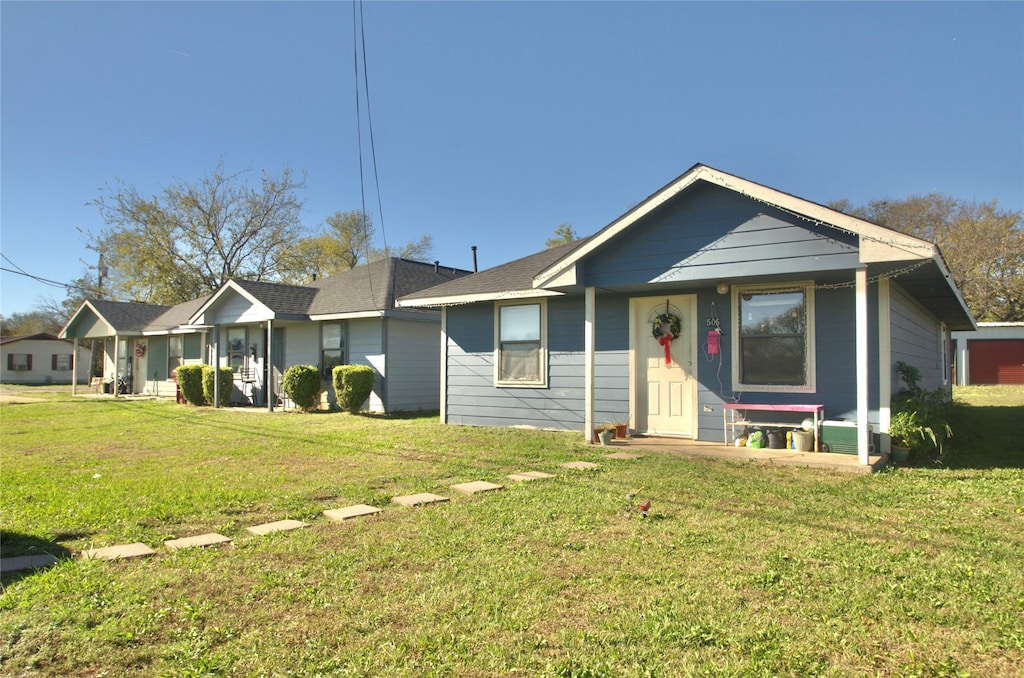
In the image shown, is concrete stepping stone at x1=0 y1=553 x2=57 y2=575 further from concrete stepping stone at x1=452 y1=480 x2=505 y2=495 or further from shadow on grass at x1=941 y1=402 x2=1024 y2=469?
shadow on grass at x1=941 y1=402 x2=1024 y2=469

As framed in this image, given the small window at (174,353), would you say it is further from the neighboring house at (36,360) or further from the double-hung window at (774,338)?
the neighboring house at (36,360)

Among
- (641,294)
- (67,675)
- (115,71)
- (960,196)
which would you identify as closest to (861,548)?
(67,675)

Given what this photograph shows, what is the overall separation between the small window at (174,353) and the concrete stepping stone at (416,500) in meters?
21.2

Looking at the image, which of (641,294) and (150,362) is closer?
(641,294)

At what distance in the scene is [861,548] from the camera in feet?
13.8

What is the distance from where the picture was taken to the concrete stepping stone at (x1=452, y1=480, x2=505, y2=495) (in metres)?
6.10

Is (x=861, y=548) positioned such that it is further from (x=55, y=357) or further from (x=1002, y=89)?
(x=55, y=357)

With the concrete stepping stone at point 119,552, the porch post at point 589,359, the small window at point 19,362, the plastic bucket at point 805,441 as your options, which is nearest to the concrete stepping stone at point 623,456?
the porch post at point 589,359

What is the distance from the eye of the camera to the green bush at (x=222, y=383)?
18.3m

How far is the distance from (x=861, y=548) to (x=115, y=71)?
58.7 feet

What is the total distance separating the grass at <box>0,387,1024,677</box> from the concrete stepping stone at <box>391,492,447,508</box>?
0.56 ft

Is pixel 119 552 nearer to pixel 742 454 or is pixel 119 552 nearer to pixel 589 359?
pixel 589 359

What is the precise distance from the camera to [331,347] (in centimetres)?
1648

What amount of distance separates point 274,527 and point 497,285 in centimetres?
722
